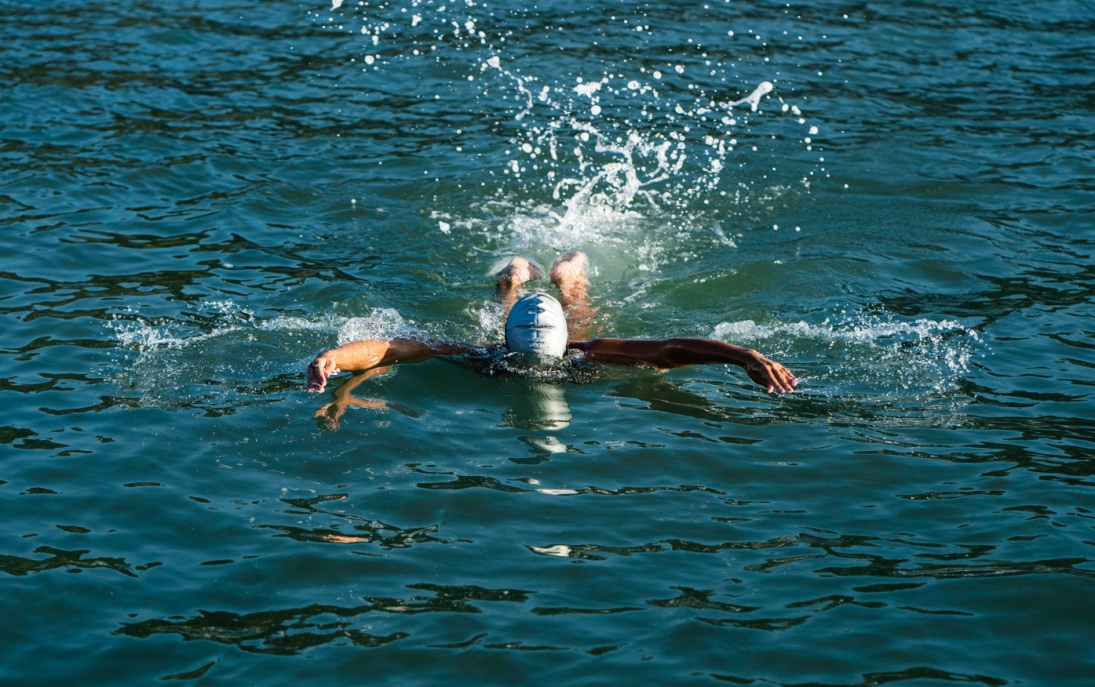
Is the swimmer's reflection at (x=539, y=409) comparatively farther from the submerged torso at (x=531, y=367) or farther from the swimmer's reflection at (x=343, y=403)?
the swimmer's reflection at (x=343, y=403)

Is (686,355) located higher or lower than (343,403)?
higher

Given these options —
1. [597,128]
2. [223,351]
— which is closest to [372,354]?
[223,351]

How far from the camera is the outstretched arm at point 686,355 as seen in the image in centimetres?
727

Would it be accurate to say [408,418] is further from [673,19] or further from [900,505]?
[673,19]

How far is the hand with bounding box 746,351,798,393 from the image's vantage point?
7.21 metres

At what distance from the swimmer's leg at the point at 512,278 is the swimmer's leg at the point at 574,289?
0.22m

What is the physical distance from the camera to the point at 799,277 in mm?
10547

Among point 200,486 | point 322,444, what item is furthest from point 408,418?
point 200,486

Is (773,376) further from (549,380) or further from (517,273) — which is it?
(517,273)

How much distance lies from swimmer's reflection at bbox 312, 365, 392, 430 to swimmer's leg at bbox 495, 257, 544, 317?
170 cm

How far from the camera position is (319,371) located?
293 inches

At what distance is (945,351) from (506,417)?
11.6ft

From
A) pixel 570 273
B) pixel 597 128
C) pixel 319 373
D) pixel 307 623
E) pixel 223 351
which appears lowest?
pixel 307 623

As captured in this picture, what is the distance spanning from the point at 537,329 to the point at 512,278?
5.94 feet
